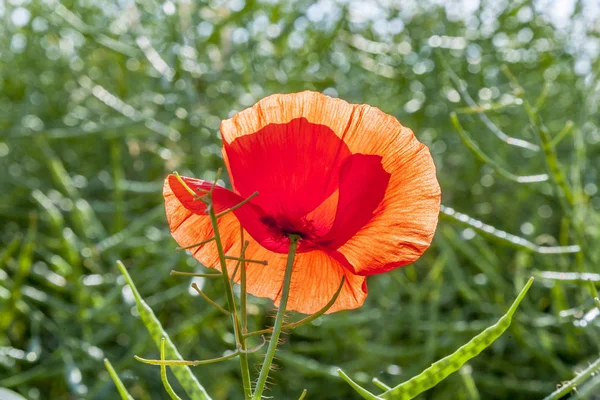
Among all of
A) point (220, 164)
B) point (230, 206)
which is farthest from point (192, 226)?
point (220, 164)

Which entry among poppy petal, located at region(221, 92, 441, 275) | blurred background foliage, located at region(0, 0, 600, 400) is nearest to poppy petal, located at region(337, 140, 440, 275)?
poppy petal, located at region(221, 92, 441, 275)

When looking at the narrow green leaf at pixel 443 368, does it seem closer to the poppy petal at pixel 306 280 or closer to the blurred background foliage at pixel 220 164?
the poppy petal at pixel 306 280

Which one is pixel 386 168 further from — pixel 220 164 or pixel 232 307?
pixel 220 164

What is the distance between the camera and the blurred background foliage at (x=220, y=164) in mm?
782

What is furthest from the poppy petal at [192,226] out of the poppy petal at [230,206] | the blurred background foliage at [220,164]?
the blurred background foliage at [220,164]

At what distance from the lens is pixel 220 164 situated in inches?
36.6

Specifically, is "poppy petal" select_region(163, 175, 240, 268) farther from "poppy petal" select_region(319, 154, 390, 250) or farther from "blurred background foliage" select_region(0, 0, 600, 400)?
"blurred background foliage" select_region(0, 0, 600, 400)

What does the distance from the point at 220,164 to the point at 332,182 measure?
2.04 feet

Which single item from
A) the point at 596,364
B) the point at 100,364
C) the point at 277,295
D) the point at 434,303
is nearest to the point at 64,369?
the point at 100,364

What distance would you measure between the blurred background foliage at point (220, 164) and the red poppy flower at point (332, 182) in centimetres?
38

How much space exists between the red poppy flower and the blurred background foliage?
385 millimetres

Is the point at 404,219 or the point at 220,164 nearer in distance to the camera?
the point at 404,219

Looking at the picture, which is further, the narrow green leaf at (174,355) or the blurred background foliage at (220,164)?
the blurred background foliage at (220,164)

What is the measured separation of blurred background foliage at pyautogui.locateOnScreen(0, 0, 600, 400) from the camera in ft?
2.57
